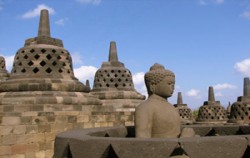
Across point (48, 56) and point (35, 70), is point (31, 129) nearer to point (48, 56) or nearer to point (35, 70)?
point (35, 70)

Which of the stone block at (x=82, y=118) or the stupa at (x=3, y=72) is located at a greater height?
the stupa at (x=3, y=72)

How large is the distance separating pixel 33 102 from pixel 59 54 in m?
1.67

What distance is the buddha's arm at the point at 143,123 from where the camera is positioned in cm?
311

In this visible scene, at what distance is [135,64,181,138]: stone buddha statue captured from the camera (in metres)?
3.15

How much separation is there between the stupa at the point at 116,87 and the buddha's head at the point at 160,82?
8877 millimetres

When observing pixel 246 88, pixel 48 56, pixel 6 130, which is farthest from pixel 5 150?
pixel 246 88

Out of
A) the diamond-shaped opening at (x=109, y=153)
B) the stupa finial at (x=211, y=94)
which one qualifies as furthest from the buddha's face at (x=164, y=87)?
the stupa finial at (x=211, y=94)

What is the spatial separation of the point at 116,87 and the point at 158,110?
381 inches

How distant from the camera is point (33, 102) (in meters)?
7.25

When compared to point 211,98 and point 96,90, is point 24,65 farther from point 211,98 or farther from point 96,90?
point 211,98

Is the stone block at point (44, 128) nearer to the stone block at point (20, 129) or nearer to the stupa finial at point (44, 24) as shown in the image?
the stone block at point (20, 129)

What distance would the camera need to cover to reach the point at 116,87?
12.9 m

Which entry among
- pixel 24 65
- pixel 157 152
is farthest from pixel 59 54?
pixel 157 152

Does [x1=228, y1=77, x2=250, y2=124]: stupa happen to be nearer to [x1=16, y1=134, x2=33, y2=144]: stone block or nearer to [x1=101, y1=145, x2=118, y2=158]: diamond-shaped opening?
[x1=16, y1=134, x2=33, y2=144]: stone block
